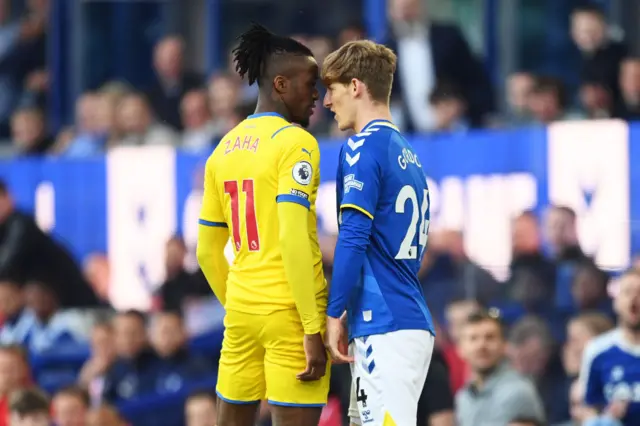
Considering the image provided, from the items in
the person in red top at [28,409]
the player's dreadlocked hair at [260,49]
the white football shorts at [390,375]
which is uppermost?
the player's dreadlocked hair at [260,49]

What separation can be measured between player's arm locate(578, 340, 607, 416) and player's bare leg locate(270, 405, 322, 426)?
2945 millimetres

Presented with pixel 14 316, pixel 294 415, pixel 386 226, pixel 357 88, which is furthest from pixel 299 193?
pixel 14 316

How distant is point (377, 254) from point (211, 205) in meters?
0.75

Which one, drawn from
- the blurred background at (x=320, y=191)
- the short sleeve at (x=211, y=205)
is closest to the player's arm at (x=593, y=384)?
the blurred background at (x=320, y=191)

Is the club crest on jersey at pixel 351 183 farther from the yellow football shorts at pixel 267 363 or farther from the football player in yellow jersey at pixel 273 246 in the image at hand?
the yellow football shorts at pixel 267 363

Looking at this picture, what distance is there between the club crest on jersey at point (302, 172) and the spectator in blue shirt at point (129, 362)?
17.5 ft

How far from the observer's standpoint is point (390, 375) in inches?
201

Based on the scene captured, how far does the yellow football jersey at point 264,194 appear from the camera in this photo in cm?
522

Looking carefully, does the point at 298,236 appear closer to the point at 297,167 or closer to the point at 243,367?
the point at 297,167

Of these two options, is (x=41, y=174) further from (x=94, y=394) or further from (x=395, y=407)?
(x=395, y=407)

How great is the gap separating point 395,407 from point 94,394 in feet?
18.9

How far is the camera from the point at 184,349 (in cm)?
1004

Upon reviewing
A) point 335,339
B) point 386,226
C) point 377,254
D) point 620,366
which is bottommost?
point 620,366

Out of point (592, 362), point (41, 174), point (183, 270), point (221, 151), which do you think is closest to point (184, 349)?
point (183, 270)
